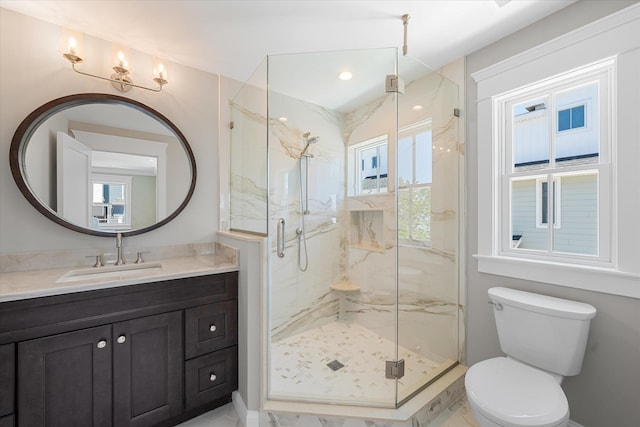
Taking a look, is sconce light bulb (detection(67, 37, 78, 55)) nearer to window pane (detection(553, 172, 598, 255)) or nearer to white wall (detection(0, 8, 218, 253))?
white wall (detection(0, 8, 218, 253))

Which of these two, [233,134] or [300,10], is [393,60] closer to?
[300,10]

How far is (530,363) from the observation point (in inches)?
59.6

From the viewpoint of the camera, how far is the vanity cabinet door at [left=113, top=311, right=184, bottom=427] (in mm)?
1439

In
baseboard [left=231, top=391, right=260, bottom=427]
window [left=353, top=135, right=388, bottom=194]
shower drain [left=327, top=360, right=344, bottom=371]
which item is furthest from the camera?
window [left=353, top=135, right=388, bottom=194]

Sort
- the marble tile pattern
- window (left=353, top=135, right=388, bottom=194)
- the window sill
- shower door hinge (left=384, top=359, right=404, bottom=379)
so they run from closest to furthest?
the window sill < the marble tile pattern < shower door hinge (left=384, top=359, right=404, bottom=379) < window (left=353, top=135, right=388, bottom=194)

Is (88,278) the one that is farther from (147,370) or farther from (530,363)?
(530,363)

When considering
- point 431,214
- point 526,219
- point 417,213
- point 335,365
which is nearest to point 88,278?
point 335,365

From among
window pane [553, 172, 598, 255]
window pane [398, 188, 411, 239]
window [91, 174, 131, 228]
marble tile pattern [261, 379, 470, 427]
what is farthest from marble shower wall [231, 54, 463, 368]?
window [91, 174, 131, 228]

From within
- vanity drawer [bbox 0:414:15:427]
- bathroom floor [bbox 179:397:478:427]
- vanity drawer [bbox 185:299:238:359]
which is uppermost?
vanity drawer [bbox 185:299:238:359]

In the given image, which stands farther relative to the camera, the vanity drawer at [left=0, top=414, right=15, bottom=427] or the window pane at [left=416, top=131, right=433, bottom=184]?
the window pane at [left=416, top=131, right=433, bottom=184]

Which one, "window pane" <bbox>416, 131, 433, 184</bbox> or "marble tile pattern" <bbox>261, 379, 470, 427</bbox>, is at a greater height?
"window pane" <bbox>416, 131, 433, 184</bbox>

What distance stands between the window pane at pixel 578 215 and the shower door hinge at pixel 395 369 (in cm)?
116

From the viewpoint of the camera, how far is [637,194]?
1.32m

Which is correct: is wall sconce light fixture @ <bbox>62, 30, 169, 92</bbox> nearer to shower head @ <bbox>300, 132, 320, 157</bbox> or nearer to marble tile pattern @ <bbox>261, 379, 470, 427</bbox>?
shower head @ <bbox>300, 132, 320, 157</bbox>
